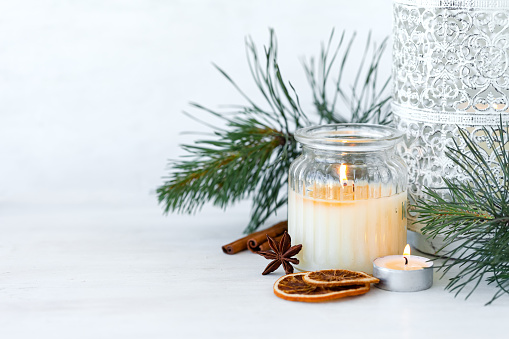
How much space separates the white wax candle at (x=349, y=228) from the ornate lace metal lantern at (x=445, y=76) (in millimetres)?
65

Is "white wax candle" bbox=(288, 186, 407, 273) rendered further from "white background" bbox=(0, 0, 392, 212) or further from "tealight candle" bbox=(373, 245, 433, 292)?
"white background" bbox=(0, 0, 392, 212)

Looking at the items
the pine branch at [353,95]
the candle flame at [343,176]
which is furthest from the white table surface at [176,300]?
the pine branch at [353,95]

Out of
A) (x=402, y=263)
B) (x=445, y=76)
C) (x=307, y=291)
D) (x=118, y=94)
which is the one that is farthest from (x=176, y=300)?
(x=118, y=94)

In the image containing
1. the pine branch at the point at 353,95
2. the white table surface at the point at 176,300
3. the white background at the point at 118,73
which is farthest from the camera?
the white background at the point at 118,73

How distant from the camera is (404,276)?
696 mm

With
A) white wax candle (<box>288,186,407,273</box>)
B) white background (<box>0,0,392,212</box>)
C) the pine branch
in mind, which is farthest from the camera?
white background (<box>0,0,392,212</box>)

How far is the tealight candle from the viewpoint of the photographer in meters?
0.70

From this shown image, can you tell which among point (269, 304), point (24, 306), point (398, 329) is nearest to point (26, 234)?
point (24, 306)

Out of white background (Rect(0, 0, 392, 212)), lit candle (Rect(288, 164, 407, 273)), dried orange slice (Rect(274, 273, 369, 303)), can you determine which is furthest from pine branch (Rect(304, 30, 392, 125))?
dried orange slice (Rect(274, 273, 369, 303))

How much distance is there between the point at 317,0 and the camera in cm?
109

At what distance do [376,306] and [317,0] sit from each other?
0.57 metres

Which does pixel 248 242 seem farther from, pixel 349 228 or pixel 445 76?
pixel 445 76

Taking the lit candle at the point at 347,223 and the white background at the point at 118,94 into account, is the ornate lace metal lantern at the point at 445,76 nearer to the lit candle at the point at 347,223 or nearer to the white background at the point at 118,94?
the lit candle at the point at 347,223

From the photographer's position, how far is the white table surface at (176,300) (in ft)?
2.03
